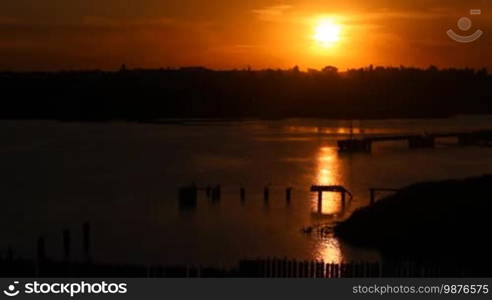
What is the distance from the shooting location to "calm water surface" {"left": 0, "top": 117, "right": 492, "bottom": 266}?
2864cm

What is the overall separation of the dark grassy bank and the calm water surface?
0.96 m

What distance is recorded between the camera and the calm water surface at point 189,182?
2864 centimetres

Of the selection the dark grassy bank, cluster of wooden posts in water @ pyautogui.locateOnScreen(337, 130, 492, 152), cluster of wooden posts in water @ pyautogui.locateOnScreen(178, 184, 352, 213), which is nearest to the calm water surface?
cluster of wooden posts in water @ pyautogui.locateOnScreen(178, 184, 352, 213)

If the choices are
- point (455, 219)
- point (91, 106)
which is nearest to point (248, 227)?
point (455, 219)

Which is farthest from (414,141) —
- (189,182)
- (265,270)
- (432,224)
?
(265,270)

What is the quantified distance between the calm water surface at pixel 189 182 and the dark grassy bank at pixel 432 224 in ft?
3.14

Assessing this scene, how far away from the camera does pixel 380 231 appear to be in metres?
25.4

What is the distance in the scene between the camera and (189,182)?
54156 millimetres

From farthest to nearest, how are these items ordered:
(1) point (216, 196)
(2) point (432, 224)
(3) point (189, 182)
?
(3) point (189, 182) → (1) point (216, 196) → (2) point (432, 224)

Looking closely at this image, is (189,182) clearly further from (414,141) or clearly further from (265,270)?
(414,141)

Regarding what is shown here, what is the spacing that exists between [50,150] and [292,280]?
261 feet

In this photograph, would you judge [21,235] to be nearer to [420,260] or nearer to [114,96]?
[420,260]

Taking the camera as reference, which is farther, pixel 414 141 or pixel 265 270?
pixel 414 141

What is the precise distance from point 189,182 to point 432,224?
32.3 metres
